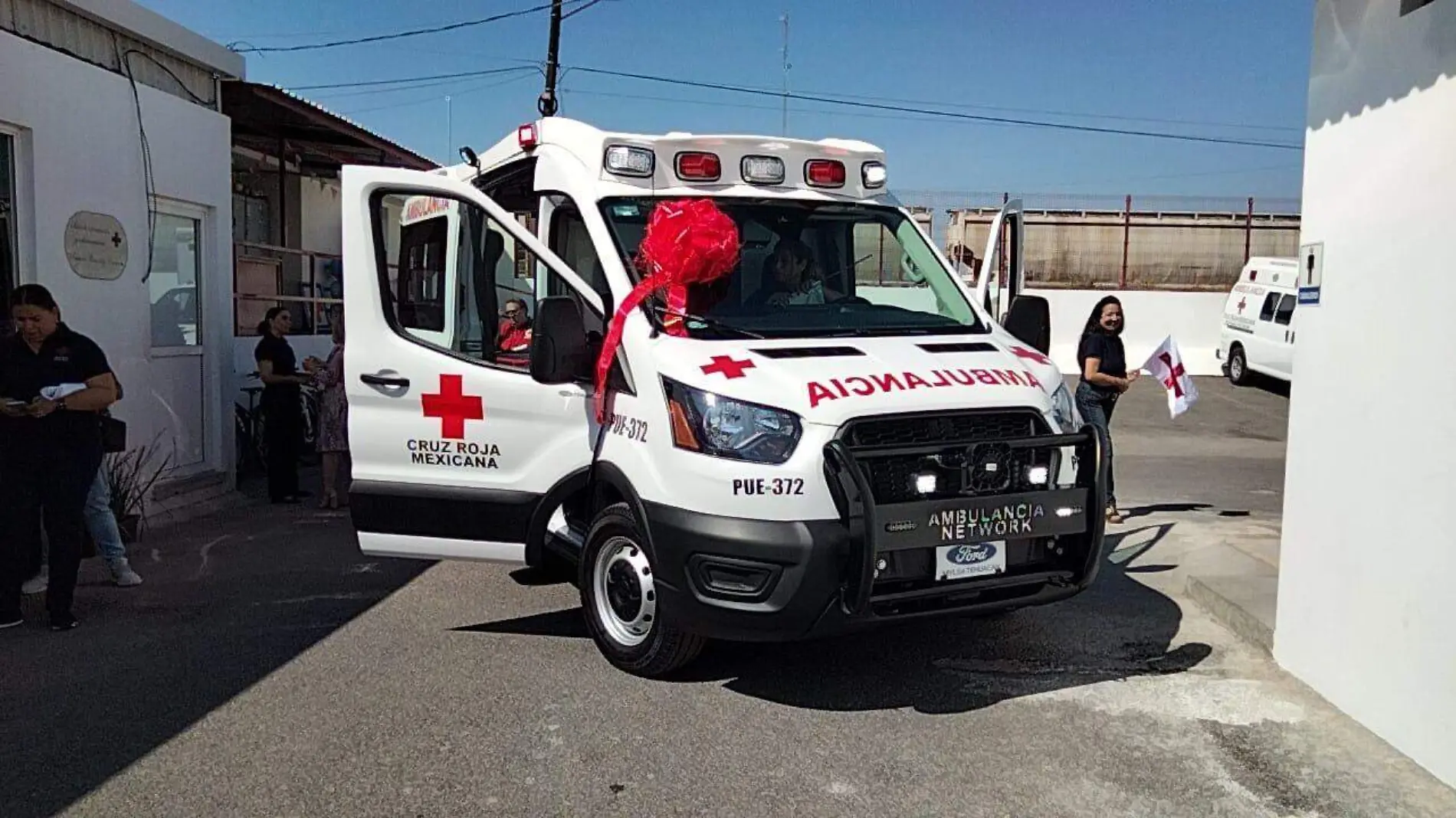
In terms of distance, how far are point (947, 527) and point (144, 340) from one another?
23.1ft

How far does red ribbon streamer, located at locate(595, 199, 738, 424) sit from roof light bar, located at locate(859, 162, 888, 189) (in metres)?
1.16

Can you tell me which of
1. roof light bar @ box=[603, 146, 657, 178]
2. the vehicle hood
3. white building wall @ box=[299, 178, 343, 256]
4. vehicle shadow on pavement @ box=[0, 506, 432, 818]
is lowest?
vehicle shadow on pavement @ box=[0, 506, 432, 818]

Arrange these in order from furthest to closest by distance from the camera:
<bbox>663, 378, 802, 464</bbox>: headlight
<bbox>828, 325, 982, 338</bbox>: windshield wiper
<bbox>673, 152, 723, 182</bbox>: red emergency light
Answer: <bbox>673, 152, 723, 182</bbox>: red emergency light, <bbox>828, 325, 982, 338</bbox>: windshield wiper, <bbox>663, 378, 802, 464</bbox>: headlight

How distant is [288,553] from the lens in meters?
7.77

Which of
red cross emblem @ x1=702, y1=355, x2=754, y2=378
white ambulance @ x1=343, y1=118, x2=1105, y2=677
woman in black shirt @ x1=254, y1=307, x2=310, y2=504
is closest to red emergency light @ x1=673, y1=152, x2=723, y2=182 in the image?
white ambulance @ x1=343, y1=118, x2=1105, y2=677

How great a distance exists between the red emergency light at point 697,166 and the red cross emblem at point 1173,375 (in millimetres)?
4420

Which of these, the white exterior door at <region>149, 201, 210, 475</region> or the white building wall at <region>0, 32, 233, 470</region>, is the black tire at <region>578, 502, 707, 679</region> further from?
the white exterior door at <region>149, 201, 210, 475</region>

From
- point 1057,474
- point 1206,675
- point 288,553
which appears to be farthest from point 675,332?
point 288,553

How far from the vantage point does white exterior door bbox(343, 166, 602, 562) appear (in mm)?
5309

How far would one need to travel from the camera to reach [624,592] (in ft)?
16.6

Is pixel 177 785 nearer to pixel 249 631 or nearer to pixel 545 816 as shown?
pixel 545 816

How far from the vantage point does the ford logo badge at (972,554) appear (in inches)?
178

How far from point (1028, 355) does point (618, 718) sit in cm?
245

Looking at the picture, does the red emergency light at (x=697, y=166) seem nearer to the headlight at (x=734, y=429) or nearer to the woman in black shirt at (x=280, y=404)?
the headlight at (x=734, y=429)
